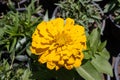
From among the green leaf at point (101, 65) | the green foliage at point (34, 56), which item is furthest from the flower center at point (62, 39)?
the green leaf at point (101, 65)

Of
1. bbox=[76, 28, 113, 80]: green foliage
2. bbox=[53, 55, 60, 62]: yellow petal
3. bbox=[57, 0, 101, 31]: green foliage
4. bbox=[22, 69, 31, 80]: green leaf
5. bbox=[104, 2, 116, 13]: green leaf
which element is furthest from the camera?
bbox=[104, 2, 116, 13]: green leaf

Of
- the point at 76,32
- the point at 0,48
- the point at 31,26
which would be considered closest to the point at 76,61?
the point at 76,32

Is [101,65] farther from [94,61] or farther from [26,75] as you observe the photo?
[26,75]

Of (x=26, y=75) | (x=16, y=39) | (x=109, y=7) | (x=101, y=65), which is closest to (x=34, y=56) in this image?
(x=26, y=75)

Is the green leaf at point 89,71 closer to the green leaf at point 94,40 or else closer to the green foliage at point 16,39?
the green leaf at point 94,40

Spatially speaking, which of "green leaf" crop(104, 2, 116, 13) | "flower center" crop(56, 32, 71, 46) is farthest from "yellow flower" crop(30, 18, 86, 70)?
"green leaf" crop(104, 2, 116, 13)

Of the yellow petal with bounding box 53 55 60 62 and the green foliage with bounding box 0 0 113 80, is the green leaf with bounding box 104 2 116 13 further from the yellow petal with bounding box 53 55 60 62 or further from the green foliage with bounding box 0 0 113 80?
the yellow petal with bounding box 53 55 60 62

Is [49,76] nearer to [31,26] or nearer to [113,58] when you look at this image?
[31,26]
